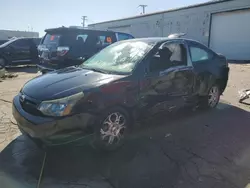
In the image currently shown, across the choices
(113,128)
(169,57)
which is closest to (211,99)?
(169,57)

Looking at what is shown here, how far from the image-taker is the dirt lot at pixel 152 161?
2941 millimetres

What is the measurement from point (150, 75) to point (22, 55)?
12.0 m

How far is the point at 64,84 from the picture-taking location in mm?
3436

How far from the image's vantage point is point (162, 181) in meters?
2.94

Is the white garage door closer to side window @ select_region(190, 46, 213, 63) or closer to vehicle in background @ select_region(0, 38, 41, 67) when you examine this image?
vehicle in background @ select_region(0, 38, 41, 67)

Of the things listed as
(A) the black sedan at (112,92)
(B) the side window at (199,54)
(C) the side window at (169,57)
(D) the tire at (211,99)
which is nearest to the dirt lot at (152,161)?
(A) the black sedan at (112,92)

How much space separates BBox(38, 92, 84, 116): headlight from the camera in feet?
9.96

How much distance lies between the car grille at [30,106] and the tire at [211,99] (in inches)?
135

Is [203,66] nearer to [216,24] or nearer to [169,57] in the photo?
[169,57]

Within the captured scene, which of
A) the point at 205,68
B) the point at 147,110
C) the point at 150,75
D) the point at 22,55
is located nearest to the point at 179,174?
the point at 147,110

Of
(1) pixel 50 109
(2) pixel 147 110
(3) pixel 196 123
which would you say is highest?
(1) pixel 50 109

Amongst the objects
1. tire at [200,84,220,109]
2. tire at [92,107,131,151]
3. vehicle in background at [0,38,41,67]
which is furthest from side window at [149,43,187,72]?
vehicle in background at [0,38,41,67]

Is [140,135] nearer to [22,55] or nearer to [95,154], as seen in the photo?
[95,154]

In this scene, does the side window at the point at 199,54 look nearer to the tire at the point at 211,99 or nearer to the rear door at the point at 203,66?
the rear door at the point at 203,66
